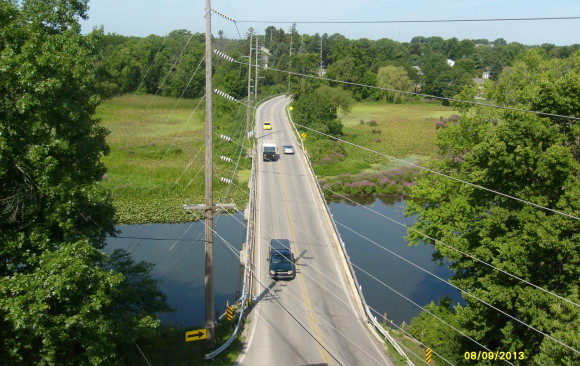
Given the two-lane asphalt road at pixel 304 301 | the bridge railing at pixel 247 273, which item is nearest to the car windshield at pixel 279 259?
the two-lane asphalt road at pixel 304 301

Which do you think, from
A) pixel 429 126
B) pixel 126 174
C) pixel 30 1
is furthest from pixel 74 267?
pixel 429 126

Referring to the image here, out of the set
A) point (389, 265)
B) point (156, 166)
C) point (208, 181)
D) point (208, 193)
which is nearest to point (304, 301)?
point (208, 193)

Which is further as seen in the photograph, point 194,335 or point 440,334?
point 440,334

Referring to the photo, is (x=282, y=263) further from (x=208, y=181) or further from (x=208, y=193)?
(x=208, y=181)

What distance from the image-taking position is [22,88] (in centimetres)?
1071

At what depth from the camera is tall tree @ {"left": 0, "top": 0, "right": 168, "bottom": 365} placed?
9.77 meters

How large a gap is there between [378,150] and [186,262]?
35.9 metres

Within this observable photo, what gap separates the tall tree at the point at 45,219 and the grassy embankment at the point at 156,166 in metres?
18.0

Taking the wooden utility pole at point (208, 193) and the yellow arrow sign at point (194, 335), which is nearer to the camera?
the wooden utility pole at point (208, 193)

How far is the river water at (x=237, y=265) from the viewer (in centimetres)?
2627

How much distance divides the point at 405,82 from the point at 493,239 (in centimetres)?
8124

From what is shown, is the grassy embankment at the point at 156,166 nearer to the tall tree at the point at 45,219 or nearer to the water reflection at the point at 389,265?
the water reflection at the point at 389,265
